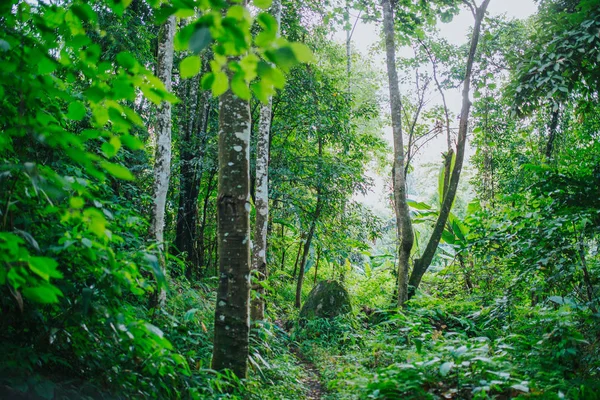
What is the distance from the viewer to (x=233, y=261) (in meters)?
3.69

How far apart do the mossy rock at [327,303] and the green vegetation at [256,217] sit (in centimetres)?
6

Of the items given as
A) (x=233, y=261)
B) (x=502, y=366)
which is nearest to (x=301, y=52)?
(x=233, y=261)

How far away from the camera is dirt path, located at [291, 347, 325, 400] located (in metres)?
5.06

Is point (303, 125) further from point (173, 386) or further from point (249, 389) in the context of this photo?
point (173, 386)

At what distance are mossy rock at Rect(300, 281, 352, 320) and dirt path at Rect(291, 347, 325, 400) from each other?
5.72ft

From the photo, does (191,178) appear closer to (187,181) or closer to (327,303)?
(187,181)

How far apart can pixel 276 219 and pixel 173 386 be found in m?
6.95

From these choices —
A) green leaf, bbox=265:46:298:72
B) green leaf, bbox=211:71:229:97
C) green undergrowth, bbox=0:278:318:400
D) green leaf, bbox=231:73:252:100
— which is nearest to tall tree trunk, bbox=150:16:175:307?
green undergrowth, bbox=0:278:318:400

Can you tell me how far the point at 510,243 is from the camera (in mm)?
5078

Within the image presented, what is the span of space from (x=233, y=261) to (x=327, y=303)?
5.93m

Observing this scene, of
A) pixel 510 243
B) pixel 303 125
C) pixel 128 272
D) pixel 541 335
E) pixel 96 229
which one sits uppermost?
pixel 303 125

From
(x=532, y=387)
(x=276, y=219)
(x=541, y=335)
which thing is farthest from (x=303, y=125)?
(x=532, y=387)

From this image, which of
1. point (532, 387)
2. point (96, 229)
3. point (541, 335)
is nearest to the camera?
point (96, 229)

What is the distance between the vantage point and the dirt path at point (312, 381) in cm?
506
